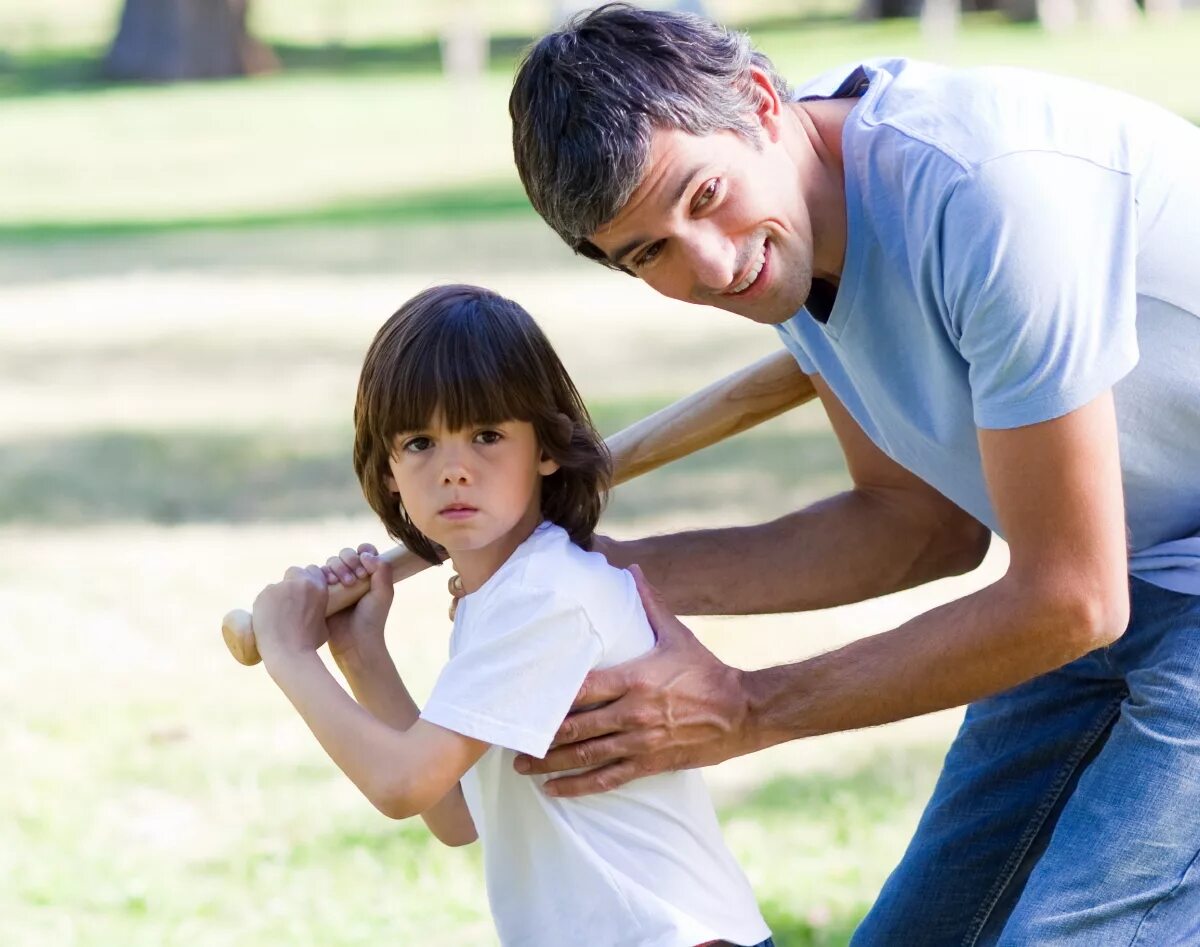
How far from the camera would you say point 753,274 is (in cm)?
248

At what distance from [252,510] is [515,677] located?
5183mm

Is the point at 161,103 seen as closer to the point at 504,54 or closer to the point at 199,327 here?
the point at 504,54

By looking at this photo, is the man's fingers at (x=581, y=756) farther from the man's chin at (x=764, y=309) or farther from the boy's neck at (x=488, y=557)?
the man's chin at (x=764, y=309)

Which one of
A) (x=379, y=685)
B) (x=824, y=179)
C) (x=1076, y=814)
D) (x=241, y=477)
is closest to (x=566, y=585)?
(x=379, y=685)

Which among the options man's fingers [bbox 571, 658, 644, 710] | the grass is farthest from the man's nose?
the grass

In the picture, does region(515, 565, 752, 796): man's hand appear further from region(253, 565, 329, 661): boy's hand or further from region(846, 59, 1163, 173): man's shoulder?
region(846, 59, 1163, 173): man's shoulder

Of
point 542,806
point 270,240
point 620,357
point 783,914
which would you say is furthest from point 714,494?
point 270,240

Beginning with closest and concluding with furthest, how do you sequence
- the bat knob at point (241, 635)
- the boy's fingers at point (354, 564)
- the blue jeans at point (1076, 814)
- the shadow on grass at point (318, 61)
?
the blue jeans at point (1076, 814) → the bat knob at point (241, 635) → the boy's fingers at point (354, 564) → the shadow on grass at point (318, 61)

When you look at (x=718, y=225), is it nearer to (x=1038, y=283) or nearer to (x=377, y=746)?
(x=1038, y=283)

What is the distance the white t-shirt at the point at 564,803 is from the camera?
2338 millimetres

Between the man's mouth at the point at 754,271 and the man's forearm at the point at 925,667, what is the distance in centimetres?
49

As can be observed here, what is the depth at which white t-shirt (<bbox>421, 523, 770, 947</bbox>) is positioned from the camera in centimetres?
234

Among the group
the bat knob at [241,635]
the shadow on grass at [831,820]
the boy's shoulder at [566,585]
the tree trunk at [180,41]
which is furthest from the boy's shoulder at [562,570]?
the tree trunk at [180,41]

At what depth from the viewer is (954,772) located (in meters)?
2.97
